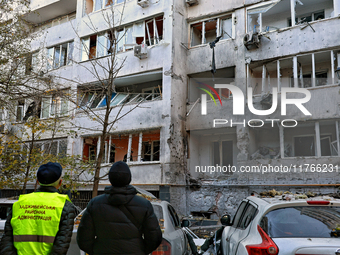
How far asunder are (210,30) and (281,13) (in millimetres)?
3728

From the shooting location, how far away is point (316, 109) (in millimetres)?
13047

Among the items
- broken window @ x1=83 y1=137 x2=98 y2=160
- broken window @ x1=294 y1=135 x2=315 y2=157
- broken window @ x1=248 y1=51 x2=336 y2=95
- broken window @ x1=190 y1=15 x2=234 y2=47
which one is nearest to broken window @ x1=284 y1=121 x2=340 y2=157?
broken window @ x1=294 y1=135 x2=315 y2=157

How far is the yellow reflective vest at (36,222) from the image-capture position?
3053 mm

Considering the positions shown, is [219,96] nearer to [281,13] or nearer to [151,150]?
[151,150]

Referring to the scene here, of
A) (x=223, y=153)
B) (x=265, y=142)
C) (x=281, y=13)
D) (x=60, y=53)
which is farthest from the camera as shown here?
(x=60, y=53)

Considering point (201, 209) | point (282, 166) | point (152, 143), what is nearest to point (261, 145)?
point (282, 166)

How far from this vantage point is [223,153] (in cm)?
1623

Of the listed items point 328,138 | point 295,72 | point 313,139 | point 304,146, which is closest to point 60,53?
point 295,72

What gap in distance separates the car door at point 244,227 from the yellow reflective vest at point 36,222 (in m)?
2.29

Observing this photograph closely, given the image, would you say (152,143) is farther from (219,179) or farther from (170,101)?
(219,179)

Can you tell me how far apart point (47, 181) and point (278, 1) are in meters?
14.2

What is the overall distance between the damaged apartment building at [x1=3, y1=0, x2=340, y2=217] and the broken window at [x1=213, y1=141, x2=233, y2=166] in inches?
2.0

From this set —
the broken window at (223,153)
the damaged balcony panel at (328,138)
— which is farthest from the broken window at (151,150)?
the damaged balcony panel at (328,138)

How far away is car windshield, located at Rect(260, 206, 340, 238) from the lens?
353 centimetres
